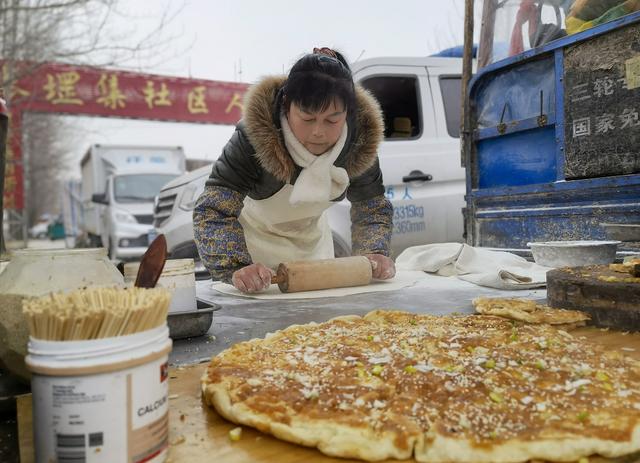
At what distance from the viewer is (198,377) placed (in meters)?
1.39

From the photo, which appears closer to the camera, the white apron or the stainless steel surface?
the stainless steel surface

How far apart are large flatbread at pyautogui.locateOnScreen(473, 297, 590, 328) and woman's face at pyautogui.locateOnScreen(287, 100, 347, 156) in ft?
3.88

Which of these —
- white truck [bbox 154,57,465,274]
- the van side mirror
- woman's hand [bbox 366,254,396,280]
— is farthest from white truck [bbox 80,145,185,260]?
woman's hand [bbox 366,254,396,280]

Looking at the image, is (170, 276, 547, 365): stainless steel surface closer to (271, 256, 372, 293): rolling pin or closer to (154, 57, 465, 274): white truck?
(271, 256, 372, 293): rolling pin

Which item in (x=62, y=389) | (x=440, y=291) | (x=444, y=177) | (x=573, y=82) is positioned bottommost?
(x=440, y=291)

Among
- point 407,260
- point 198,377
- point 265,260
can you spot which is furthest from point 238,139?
point 198,377

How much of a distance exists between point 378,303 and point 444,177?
11.0 ft

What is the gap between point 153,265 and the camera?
1177mm

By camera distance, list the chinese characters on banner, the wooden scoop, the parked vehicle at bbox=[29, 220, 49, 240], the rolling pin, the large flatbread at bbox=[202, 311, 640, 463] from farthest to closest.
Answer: the parked vehicle at bbox=[29, 220, 49, 240] < the chinese characters on banner < the rolling pin < the wooden scoop < the large flatbread at bbox=[202, 311, 640, 463]

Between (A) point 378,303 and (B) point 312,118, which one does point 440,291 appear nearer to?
(A) point 378,303

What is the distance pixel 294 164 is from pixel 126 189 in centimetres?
1129

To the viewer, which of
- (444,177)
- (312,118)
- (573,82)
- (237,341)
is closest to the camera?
(237,341)

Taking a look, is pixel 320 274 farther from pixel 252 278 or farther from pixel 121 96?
pixel 121 96

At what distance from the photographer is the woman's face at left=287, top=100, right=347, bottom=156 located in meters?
2.63
